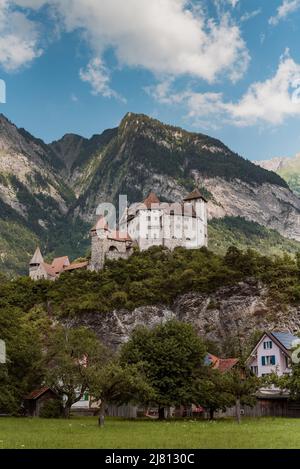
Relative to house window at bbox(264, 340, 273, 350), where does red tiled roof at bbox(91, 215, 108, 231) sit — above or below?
above

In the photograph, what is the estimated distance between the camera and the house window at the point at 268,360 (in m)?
69.5

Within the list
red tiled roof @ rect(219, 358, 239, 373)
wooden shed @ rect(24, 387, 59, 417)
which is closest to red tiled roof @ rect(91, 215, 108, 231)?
red tiled roof @ rect(219, 358, 239, 373)

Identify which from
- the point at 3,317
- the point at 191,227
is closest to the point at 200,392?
the point at 3,317

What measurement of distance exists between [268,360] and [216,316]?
21.6 m

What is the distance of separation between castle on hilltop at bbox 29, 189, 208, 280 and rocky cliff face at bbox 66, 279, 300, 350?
23.3 m

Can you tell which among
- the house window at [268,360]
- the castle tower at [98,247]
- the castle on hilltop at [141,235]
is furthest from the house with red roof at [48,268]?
the house window at [268,360]

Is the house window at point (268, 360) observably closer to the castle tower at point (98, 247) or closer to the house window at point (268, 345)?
the house window at point (268, 345)

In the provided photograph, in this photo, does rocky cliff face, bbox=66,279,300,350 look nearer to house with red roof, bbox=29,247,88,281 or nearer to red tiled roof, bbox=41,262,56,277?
house with red roof, bbox=29,247,88,281

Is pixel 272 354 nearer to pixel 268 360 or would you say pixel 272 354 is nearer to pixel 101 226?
pixel 268 360

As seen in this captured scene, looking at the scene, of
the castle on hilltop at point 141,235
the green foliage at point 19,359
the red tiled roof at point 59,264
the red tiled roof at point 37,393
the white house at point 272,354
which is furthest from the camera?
the red tiled roof at point 59,264

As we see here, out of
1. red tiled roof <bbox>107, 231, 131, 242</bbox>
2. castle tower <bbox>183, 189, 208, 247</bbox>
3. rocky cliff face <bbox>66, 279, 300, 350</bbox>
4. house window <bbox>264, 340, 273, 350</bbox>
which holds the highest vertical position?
castle tower <bbox>183, 189, 208, 247</bbox>

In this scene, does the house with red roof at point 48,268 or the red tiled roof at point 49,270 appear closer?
the house with red roof at point 48,268

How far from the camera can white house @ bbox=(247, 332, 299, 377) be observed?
224ft

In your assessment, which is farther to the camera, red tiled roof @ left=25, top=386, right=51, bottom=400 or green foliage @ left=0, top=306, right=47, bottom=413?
red tiled roof @ left=25, top=386, right=51, bottom=400
